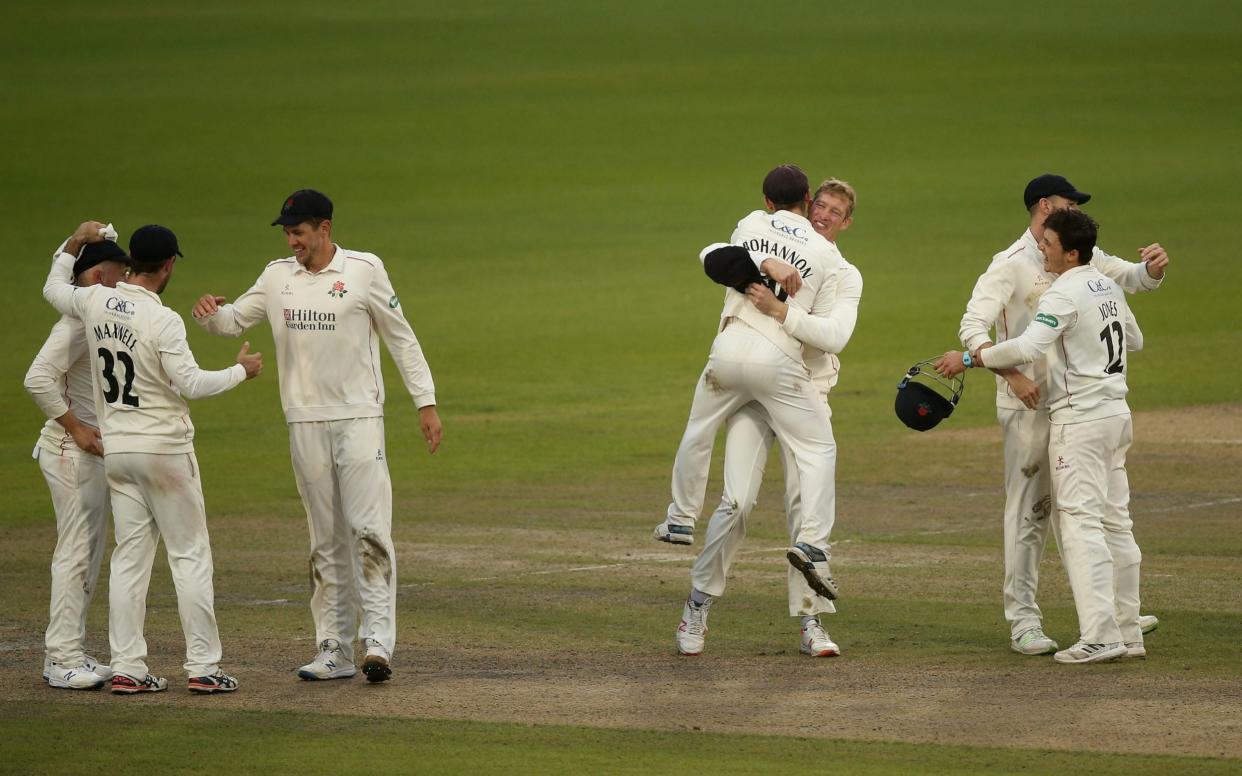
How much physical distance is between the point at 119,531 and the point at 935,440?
38.5 feet

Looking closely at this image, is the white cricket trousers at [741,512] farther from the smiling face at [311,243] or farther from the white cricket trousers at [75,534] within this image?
the white cricket trousers at [75,534]

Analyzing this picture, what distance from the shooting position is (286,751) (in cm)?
806

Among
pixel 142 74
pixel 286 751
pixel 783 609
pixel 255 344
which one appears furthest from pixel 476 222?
pixel 286 751

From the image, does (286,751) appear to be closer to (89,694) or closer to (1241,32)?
(89,694)

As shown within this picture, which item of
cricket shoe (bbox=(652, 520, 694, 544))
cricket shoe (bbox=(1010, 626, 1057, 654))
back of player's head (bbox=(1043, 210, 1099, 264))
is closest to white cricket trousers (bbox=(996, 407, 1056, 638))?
cricket shoe (bbox=(1010, 626, 1057, 654))

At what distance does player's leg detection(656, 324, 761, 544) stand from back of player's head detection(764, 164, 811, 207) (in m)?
0.72

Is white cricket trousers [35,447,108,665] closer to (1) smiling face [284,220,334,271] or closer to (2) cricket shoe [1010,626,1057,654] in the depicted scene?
(1) smiling face [284,220,334,271]

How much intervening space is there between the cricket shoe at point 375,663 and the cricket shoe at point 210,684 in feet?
2.16

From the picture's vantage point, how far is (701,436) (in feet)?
33.8

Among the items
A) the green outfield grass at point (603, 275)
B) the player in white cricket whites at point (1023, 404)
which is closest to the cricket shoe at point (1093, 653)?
the green outfield grass at point (603, 275)

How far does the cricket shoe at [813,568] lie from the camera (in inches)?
388

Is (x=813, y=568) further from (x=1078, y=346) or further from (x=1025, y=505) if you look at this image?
(x=1078, y=346)

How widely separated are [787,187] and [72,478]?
156 inches

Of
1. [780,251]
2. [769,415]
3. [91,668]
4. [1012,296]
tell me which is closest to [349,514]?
[91,668]
